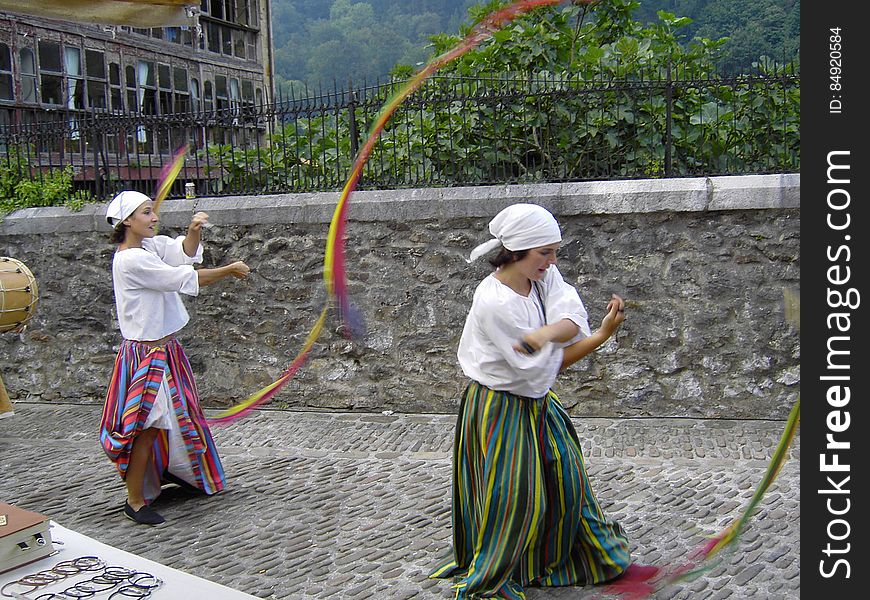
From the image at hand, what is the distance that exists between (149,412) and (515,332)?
2.38 metres

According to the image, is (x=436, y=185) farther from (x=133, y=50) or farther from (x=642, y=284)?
(x=133, y=50)

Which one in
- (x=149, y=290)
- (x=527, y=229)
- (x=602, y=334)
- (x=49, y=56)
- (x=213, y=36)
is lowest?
(x=602, y=334)

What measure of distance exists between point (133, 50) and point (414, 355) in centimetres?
1068

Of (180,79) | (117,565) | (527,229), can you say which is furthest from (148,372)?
(180,79)

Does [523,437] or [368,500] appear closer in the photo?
[523,437]

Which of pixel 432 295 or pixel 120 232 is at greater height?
pixel 120 232

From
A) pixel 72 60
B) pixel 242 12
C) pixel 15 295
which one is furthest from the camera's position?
pixel 242 12

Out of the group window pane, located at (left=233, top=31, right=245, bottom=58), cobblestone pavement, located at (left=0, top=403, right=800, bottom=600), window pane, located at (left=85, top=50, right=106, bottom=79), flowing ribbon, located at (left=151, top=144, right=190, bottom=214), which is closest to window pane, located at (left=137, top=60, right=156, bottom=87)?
window pane, located at (left=85, top=50, right=106, bottom=79)

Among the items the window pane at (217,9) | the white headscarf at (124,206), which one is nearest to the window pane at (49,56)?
the window pane at (217,9)

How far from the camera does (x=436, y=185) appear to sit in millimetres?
7133

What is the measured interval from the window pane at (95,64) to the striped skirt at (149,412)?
10.7 meters

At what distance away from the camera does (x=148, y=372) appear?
16.4 feet

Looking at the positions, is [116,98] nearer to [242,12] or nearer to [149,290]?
[242,12]
